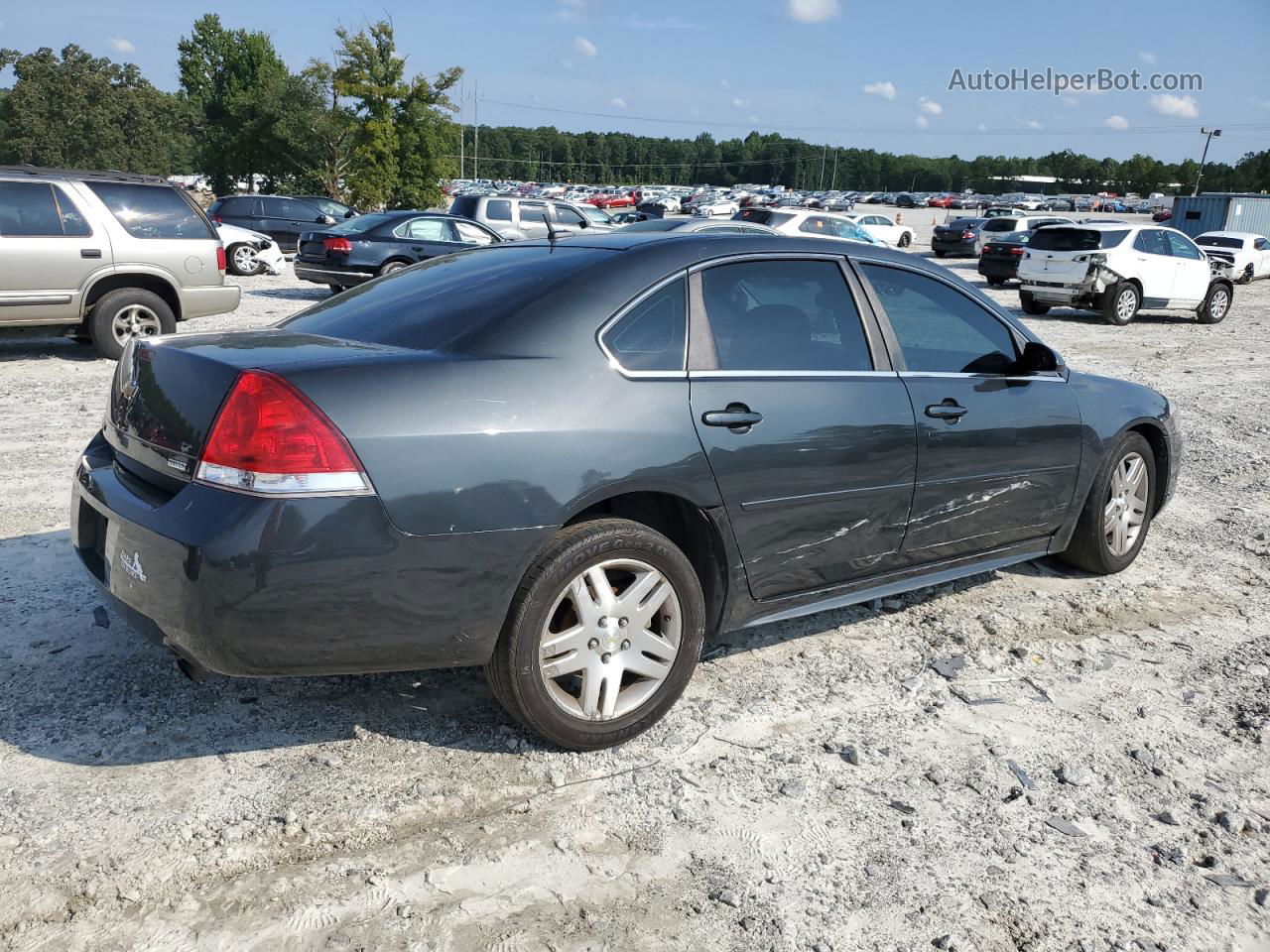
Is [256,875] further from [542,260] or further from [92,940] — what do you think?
[542,260]

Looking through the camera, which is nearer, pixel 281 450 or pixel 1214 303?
pixel 281 450

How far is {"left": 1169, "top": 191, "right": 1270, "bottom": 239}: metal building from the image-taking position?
37.5 m

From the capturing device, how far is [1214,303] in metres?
19.4

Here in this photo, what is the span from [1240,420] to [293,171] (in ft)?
186

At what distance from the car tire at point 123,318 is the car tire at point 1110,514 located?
8784mm

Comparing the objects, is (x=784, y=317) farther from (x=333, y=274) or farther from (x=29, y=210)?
(x=333, y=274)

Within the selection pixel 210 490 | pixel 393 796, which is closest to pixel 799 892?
pixel 393 796

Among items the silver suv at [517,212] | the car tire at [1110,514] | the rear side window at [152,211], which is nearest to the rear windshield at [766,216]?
the silver suv at [517,212]

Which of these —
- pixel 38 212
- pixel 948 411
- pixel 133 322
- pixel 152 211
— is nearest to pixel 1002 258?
pixel 152 211

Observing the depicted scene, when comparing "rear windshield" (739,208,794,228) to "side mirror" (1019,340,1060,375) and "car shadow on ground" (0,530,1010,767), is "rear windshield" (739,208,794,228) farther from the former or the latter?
"car shadow on ground" (0,530,1010,767)

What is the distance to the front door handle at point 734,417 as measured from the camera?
138 inches

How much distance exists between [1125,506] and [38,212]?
9.62 meters

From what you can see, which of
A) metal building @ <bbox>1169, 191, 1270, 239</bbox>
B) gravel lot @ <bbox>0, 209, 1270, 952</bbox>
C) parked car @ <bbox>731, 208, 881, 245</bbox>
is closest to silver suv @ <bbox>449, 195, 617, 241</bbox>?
parked car @ <bbox>731, 208, 881, 245</bbox>

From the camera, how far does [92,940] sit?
8.18ft
